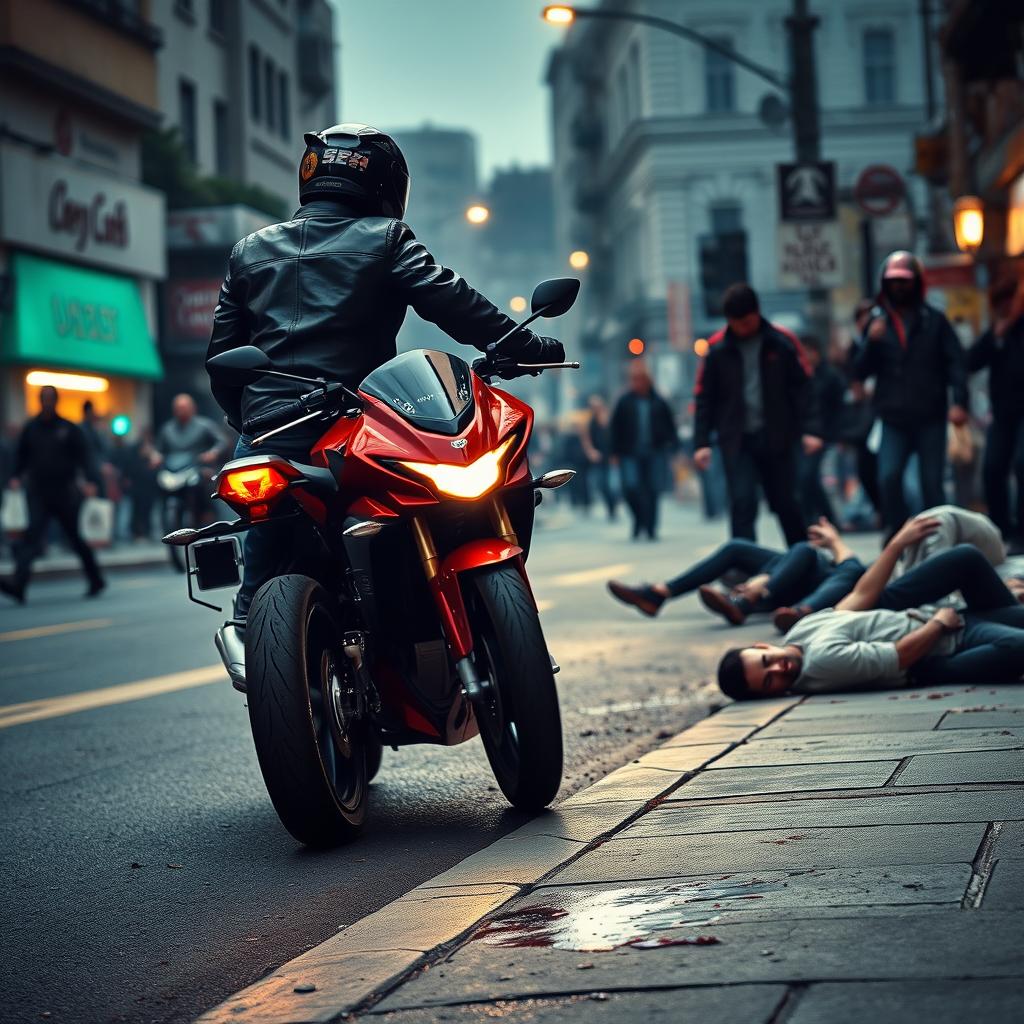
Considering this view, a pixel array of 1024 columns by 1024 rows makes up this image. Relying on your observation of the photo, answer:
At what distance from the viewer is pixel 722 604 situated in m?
9.93

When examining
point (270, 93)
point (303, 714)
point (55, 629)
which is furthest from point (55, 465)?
point (270, 93)

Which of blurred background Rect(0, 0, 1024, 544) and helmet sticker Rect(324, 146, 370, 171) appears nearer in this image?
helmet sticker Rect(324, 146, 370, 171)

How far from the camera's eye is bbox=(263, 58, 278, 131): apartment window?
146 feet

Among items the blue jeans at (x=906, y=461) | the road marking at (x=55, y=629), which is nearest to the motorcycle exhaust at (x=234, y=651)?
the blue jeans at (x=906, y=461)

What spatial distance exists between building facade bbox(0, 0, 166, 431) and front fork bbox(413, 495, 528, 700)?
74.3ft

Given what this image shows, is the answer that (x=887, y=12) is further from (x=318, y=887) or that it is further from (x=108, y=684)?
(x=318, y=887)

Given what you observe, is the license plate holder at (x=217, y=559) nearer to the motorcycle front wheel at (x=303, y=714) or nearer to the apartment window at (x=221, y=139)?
the motorcycle front wheel at (x=303, y=714)

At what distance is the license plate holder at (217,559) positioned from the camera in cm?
519

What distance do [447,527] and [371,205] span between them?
106 centimetres

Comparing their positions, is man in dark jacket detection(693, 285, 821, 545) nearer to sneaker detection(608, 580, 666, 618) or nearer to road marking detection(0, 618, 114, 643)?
sneaker detection(608, 580, 666, 618)

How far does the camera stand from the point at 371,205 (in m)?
5.56

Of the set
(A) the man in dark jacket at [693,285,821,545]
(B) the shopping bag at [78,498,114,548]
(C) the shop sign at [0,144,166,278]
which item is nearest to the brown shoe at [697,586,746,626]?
(A) the man in dark jacket at [693,285,821,545]

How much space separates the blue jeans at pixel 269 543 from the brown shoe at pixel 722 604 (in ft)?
15.9

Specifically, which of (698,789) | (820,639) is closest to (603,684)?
(820,639)
